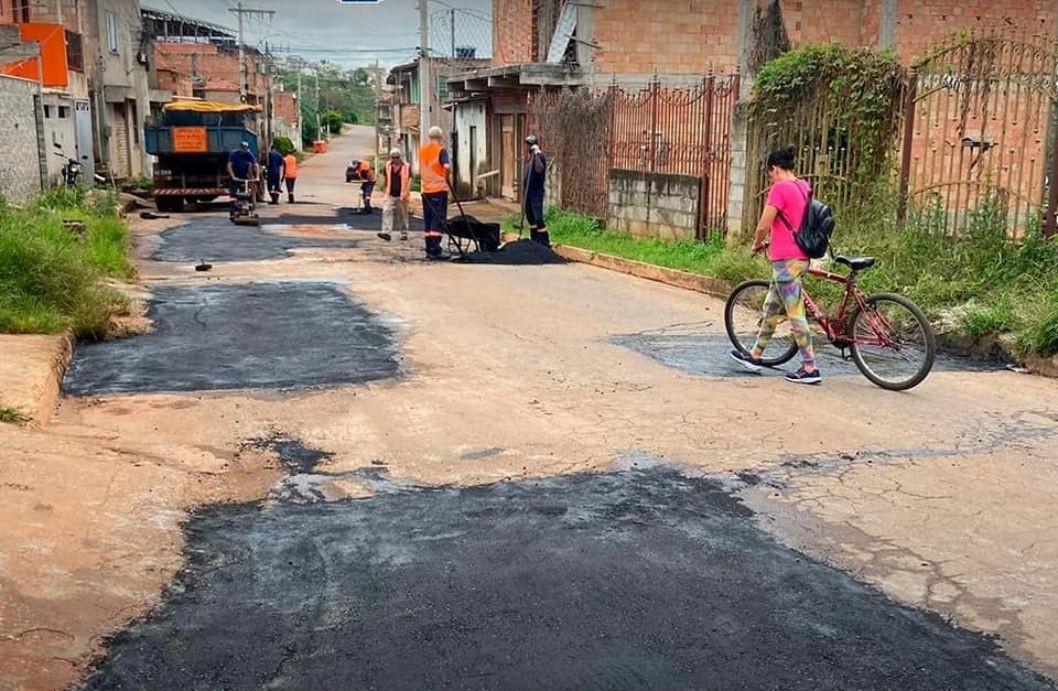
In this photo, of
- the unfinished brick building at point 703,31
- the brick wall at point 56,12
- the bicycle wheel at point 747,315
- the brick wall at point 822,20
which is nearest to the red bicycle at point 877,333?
the bicycle wheel at point 747,315

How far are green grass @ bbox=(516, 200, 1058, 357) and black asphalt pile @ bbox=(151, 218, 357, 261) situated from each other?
8.02 m

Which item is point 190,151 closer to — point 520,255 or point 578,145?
point 578,145

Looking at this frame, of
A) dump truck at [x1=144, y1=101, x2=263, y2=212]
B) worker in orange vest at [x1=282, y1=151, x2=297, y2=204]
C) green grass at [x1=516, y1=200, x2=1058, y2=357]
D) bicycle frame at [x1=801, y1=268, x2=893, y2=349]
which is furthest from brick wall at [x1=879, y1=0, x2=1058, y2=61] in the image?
worker in orange vest at [x1=282, y1=151, x2=297, y2=204]

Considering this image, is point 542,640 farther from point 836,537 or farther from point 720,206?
point 720,206

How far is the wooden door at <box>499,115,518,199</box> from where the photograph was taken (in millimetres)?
29344

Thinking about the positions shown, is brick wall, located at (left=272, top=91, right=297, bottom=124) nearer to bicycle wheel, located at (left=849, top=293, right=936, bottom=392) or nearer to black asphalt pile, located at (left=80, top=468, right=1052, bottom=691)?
bicycle wheel, located at (left=849, top=293, right=936, bottom=392)

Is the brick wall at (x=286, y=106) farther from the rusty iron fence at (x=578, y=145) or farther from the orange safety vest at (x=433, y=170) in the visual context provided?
the orange safety vest at (x=433, y=170)

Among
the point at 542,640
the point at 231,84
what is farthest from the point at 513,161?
the point at 231,84

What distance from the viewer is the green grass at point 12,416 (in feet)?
20.7

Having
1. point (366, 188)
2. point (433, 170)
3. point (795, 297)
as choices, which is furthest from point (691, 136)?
point (366, 188)

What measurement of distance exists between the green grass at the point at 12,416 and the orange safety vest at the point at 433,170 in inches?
399

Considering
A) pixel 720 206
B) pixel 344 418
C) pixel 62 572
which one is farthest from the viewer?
pixel 720 206

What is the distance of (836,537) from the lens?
16.4 feet

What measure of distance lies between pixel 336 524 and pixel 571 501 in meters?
1.22
